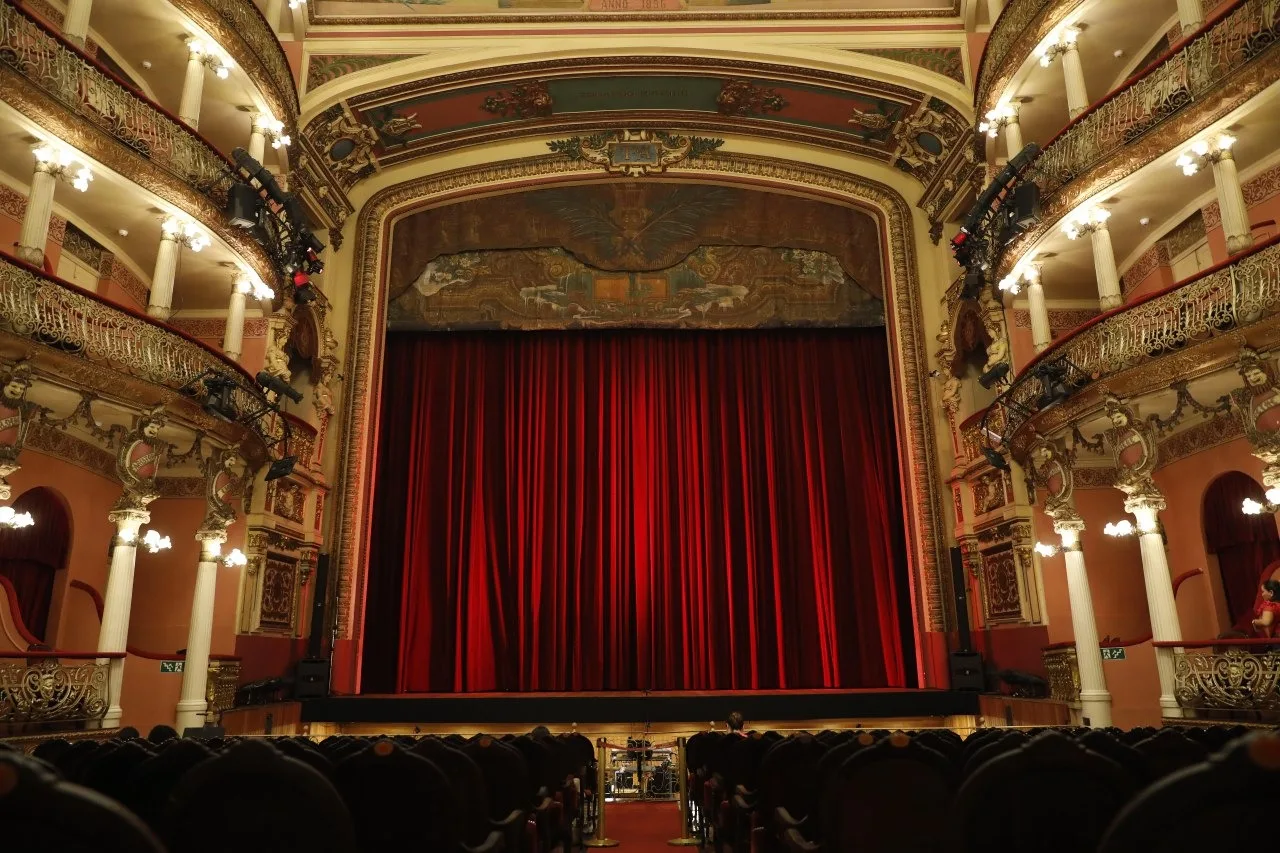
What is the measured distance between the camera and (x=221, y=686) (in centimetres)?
1071

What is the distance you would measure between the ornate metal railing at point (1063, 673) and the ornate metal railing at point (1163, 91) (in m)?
5.70

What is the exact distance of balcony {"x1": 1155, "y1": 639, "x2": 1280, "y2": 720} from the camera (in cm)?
791

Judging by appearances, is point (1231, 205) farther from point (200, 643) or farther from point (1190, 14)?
point (200, 643)

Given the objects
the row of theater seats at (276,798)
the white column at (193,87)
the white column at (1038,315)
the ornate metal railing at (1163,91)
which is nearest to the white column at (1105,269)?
the ornate metal railing at (1163,91)

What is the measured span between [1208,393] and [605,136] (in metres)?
10.8

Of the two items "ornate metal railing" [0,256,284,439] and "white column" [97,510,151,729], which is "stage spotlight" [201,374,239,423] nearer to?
"ornate metal railing" [0,256,284,439]

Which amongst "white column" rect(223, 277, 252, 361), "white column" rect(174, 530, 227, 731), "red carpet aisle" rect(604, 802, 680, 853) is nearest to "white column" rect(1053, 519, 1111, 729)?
"red carpet aisle" rect(604, 802, 680, 853)

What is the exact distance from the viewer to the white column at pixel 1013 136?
1227cm

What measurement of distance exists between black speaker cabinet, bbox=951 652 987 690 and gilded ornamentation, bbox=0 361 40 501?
38.1ft

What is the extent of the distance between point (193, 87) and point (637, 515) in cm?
978

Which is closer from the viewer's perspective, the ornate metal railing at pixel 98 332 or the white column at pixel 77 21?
the ornate metal railing at pixel 98 332

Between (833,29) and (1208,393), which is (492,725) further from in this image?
(833,29)

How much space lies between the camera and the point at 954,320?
47.8 feet

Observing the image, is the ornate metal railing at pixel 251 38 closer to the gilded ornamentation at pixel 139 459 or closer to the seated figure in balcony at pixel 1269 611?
the gilded ornamentation at pixel 139 459
